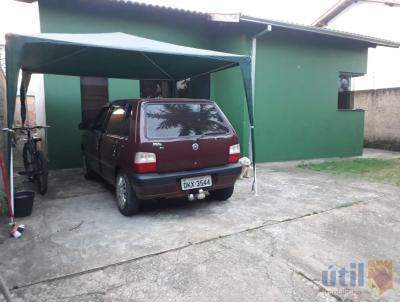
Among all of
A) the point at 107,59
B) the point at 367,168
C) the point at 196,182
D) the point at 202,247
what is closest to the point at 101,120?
the point at 107,59

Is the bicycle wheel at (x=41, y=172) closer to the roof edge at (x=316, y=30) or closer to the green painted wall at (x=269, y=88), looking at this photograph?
the green painted wall at (x=269, y=88)

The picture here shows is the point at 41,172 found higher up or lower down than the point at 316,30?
lower down

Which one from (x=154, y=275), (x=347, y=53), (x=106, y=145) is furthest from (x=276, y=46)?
(x=154, y=275)

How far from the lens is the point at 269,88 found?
793cm

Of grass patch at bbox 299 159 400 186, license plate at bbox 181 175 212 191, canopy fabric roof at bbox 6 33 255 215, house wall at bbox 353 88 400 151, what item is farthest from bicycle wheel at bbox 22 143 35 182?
house wall at bbox 353 88 400 151

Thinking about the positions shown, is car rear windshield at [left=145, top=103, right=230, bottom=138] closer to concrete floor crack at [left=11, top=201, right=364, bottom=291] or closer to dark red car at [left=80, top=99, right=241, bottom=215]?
dark red car at [left=80, top=99, right=241, bottom=215]

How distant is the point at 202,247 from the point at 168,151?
1.25 m

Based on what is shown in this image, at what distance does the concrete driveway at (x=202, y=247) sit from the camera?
2484mm

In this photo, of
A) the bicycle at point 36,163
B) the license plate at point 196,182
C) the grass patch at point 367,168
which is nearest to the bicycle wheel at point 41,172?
the bicycle at point 36,163

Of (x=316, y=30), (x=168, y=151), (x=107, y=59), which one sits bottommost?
(x=168, y=151)

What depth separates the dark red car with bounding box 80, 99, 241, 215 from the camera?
3.78m

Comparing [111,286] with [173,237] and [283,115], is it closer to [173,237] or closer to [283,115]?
[173,237]

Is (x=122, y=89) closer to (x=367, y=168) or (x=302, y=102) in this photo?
(x=302, y=102)

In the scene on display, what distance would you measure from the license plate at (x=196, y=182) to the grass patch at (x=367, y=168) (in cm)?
417
